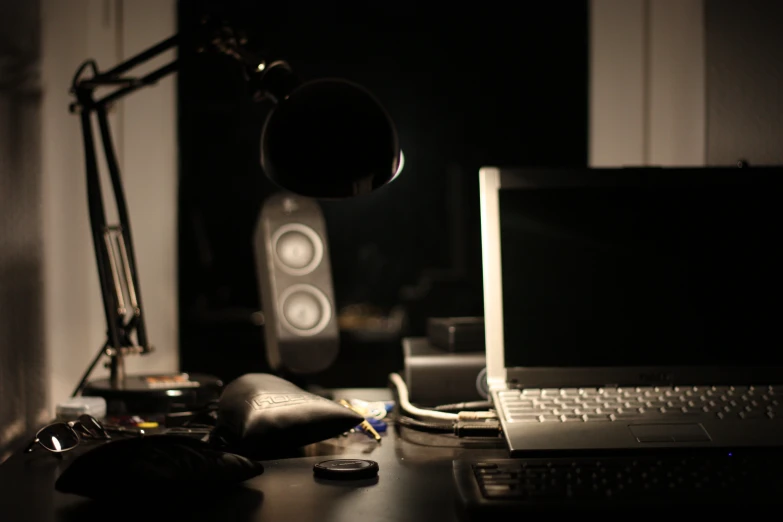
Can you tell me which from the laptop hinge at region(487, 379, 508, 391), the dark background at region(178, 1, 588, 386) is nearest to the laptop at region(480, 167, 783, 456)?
the laptop hinge at region(487, 379, 508, 391)

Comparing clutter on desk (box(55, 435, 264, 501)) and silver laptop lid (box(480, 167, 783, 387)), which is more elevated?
silver laptop lid (box(480, 167, 783, 387))

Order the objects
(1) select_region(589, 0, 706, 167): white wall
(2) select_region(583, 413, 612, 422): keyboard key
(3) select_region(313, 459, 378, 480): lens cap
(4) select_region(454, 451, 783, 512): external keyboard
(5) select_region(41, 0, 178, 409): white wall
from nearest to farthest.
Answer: (4) select_region(454, 451, 783, 512): external keyboard, (3) select_region(313, 459, 378, 480): lens cap, (2) select_region(583, 413, 612, 422): keyboard key, (5) select_region(41, 0, 178, 409): white wall, (1) select_region(589, 0, 706, 167): white wall

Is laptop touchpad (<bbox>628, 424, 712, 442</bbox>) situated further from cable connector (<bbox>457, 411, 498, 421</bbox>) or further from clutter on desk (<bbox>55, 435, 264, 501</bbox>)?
clutter on desk (<bbox>55, 435, 264, 501</bbox>)

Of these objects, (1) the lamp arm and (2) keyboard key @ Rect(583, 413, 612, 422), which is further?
(1) the lamp arm

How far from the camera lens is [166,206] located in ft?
5.12

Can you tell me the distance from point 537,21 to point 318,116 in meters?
3.17

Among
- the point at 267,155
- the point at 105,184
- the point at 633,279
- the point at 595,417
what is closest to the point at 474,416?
the point at 595,417

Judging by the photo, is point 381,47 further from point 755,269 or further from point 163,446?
point 163,446

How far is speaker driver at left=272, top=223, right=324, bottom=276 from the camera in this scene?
1279mm

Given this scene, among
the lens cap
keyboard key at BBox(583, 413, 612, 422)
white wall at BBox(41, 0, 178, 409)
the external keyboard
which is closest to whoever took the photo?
the external keyboard

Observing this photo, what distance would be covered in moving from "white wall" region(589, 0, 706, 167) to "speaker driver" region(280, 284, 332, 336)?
0.70 meters

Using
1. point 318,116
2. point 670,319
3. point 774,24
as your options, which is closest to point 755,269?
point 670,319

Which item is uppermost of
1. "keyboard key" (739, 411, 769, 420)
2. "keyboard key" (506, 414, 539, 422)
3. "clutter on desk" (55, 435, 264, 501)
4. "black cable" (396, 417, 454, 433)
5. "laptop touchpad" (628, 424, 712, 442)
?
"clutter on desk" (55, 435, 264, 501)

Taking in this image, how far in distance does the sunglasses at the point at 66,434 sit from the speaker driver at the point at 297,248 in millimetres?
521
